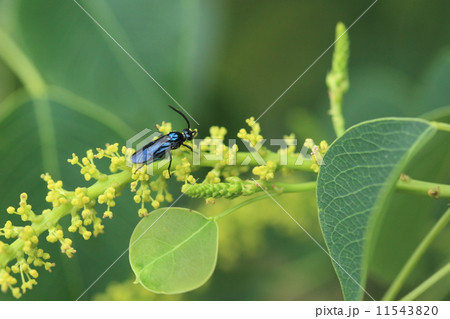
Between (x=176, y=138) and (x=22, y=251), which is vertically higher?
(x=176, y=138)

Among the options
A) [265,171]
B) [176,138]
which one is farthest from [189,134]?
[265,171]

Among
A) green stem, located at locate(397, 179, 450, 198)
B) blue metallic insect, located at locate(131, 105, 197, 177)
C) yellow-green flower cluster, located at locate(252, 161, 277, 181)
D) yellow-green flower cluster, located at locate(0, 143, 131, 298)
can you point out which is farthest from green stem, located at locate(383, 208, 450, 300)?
yellow-green flower cluster, located at locate(0, 143, 131, 298)

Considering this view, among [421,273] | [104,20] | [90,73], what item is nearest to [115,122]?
[90,73]

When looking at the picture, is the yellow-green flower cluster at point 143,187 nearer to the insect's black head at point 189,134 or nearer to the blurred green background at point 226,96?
the insect's black head at point 189,134

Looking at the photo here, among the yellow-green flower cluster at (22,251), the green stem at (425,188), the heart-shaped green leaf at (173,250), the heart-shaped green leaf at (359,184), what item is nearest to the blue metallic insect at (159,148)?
the heart-shaped green leaf at (173,250)

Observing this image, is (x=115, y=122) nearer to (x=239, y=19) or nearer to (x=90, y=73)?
(x=90, y=73)

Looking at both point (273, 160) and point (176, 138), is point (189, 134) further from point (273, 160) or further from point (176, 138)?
point (273, 160)

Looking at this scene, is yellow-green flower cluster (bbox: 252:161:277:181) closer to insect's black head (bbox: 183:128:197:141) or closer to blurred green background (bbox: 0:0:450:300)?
insect's black head (bbox: 183:128:197:141)

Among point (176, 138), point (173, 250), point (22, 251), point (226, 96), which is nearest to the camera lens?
point (22, 251)
